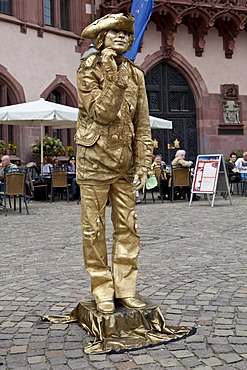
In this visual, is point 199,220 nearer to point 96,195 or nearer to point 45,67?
point 96,195

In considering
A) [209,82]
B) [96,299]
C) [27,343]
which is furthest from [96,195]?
[209,82]

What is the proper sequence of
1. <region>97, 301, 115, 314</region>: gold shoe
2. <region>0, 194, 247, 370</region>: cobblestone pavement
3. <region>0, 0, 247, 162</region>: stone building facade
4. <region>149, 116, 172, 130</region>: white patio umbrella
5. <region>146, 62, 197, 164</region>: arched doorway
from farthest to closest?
<region>146, 62, 197, 164</region>: arched doorway, <region>0, 0, 247, 162</region>: stone building facade, <region>149, 116, 172, 130</region>: white patio umbrella, <region>97, 301, 115, 314</region>: gold shoe, <region>0, 194, 247, 370</region>: cobblestone pavement

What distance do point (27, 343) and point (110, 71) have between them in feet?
5.89

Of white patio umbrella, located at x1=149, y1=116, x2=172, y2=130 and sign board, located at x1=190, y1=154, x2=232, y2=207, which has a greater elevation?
white patio umbrella, located at x1=149, y1=116, x2=172, y2=130

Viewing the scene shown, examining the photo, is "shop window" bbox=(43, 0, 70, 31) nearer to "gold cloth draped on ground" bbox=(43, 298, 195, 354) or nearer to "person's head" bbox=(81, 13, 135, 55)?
"person's head" bbox=(81, 13, 135, 55)

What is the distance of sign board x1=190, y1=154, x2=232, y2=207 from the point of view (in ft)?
45.0

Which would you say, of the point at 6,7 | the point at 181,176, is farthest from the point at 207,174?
the point at 6,7

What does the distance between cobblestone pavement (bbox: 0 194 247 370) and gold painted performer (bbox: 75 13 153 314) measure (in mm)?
452

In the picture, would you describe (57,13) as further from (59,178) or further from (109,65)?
(109,65)

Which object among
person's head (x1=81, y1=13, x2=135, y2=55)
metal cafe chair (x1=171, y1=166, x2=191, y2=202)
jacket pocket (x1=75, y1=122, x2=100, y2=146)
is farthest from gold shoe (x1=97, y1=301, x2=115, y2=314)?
metal cafe chair (x1=171, y1=166, x2=191, y2=202)

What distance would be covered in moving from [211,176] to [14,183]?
4.64 m

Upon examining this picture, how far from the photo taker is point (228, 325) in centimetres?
398

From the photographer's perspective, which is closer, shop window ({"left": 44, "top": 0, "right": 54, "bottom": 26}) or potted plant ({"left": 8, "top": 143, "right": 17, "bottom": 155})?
potted plant ({"left": 8, "top": 143, "right": 17, "bottom": 155})

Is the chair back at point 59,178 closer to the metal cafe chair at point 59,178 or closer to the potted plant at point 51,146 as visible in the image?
the metal cafe chair at point 59,178
